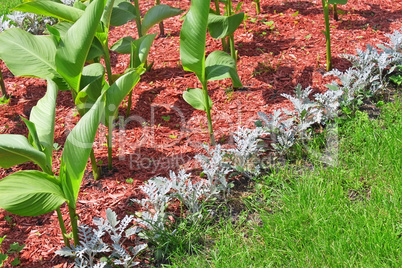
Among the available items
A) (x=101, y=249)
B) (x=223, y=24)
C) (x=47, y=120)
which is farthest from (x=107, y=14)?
(x=101, y=249)

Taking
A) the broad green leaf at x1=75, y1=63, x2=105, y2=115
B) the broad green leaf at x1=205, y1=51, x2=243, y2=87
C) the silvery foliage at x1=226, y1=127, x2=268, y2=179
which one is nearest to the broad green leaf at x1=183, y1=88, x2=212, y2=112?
the broad green leaf at x1=205, y1=51, x2=243, y2=87

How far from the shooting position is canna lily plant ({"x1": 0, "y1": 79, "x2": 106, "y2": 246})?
85.6 inches

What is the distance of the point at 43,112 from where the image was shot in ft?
8.23

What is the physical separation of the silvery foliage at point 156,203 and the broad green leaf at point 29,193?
0.49 metres

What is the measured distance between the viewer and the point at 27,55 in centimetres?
288

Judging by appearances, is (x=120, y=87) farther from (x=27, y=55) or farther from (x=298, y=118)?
(x=298, y=118)

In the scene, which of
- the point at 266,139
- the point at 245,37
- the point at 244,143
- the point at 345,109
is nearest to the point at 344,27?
Answer: the point at 245,37

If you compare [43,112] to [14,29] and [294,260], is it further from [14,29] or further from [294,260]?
[294,260]

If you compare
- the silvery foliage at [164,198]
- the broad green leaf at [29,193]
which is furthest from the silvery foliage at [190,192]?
the broad green leaf at [29,193]

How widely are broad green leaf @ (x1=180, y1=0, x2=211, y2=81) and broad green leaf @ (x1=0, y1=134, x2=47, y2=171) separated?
1189 mm

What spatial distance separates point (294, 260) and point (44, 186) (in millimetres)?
1336

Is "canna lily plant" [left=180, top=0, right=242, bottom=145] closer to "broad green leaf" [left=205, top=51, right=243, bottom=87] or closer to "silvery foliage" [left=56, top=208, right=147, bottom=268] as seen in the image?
"broad green leaf" [left=205, top=51, right=243, bottom=87]

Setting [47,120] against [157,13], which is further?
[157,13]

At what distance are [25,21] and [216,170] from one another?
123 inches
